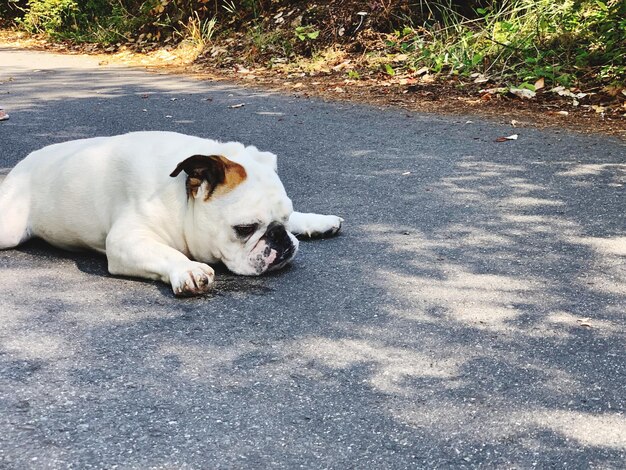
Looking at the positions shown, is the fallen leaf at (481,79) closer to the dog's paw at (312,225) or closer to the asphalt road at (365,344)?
the asphalt road at (365,344)

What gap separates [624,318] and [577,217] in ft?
4.71

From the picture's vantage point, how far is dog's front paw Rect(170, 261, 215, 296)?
3338mm

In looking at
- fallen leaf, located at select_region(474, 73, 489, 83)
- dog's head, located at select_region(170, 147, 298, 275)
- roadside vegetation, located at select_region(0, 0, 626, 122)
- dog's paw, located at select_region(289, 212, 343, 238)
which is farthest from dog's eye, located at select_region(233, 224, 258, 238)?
fallen leaf, located at select_region(474, 73, 489, 83)

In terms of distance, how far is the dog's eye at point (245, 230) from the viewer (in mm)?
3498

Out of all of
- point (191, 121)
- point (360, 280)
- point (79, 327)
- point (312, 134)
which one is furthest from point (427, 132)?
point (79, 327)

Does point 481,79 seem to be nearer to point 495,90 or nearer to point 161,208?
point 495,90

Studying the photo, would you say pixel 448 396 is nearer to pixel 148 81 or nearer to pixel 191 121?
pixel 191 121

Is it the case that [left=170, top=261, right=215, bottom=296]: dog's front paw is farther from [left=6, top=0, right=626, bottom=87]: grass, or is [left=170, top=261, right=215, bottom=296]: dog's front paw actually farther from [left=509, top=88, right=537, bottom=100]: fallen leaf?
[left=6, top=0, right=626, bottom=87]: grass

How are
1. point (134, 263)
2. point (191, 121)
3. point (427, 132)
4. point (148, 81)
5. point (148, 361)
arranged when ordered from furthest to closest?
point (148, 81), point (191, 121), point (427, 132), point (134, 263), point (148, 361)

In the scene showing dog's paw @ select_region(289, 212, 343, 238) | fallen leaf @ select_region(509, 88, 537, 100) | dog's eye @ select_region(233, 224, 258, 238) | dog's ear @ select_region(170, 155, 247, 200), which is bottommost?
fallen leaf @ select_region(509, 88, 537, 100)

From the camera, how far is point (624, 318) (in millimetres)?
3143

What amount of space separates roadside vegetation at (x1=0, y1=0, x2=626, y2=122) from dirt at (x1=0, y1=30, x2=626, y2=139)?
0.11ft

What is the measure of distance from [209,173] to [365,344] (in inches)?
41.4

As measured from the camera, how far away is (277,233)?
3.59 m
